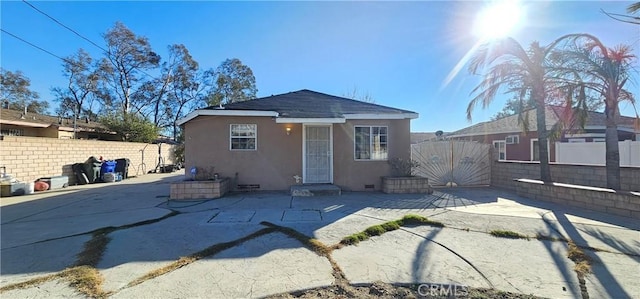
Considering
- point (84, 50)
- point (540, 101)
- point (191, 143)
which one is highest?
point (84, 50)

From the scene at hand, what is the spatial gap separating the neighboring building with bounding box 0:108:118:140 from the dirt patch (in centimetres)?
1937

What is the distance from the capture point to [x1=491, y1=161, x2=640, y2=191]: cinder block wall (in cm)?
757

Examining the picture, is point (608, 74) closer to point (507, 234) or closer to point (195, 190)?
point (507, 234)

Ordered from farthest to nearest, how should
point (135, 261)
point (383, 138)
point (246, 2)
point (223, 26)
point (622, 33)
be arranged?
point (223, 26)
point (383, 138)
point (246, 2)
point (622, 33)
point (135, 261)

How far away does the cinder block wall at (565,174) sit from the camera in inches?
298

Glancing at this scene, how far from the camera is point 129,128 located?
71.1ft

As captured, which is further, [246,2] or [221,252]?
[246,2]

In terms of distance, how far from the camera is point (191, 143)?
9.52 m

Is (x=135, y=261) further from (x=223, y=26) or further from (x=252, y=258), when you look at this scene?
(x=223, y=26)

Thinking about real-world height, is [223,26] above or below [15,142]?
above

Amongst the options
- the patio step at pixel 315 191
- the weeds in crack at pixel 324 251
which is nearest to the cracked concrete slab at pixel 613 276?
the weeds in crack at pixel 324 251

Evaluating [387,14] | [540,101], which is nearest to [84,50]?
[387,14]

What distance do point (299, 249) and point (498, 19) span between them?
8837 mm

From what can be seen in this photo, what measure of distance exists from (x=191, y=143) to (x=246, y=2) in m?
5.09
